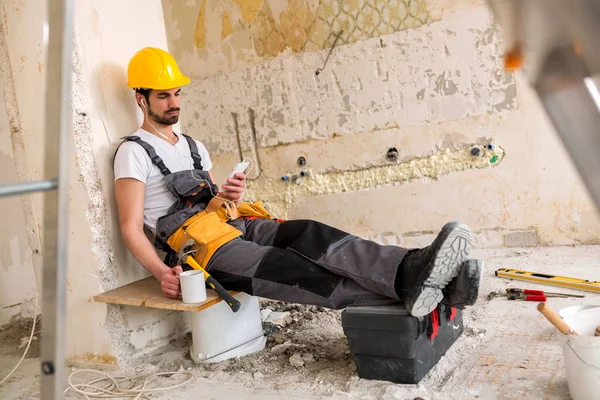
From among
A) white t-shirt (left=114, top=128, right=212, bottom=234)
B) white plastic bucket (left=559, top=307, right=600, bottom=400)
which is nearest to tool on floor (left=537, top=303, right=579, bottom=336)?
white plastic bucket (left=559, top=307, right=600, bottom=400)

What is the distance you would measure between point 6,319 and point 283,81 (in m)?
2.69

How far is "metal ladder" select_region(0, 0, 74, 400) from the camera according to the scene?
35.5 inches

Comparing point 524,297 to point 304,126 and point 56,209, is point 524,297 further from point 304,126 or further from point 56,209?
point 56,209

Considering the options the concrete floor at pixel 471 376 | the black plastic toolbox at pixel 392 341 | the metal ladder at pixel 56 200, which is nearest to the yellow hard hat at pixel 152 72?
the concrete floor at pixel 471 376

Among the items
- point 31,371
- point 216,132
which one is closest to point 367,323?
point 31,371

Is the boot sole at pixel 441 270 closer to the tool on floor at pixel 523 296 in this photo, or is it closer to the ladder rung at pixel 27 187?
the tool on floor at pixel 523 296

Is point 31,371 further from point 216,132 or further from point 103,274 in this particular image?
point 216,132

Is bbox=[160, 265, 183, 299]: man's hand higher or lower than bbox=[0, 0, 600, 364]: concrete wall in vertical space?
lower

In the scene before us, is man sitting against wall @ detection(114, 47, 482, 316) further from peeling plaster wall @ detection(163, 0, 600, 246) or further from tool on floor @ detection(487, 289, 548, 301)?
peeling plaster wall @ detection(163, 0, 600, 246)

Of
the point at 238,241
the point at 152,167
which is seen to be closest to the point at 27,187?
the point at 238,241

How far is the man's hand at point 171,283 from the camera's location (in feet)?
7.49

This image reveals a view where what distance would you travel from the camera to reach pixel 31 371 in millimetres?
2613

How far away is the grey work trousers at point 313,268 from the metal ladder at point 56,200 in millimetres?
1310

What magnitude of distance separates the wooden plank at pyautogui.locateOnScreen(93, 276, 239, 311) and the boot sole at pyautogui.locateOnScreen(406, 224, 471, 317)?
841 millimetres
